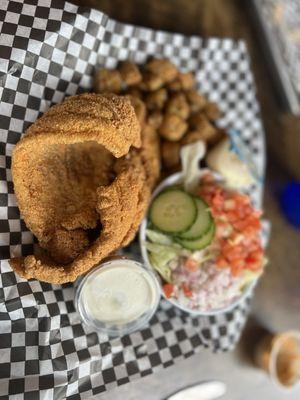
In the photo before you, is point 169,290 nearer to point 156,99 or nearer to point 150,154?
point 150,154

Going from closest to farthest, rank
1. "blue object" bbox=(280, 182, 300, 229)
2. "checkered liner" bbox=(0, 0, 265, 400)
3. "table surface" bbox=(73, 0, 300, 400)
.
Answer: "checkered liner" bbox=(0, 0, 265, 400), "table surface" bbox=(73, 0, 300, 400), "blue object" bbox=(280, 182, 300, 229)

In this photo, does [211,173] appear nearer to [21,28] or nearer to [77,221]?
[77,221]

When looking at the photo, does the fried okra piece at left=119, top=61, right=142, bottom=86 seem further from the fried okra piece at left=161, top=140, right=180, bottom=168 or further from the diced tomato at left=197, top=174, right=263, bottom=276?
the diced tomato at left=197, top=174, right=263, bottom=276

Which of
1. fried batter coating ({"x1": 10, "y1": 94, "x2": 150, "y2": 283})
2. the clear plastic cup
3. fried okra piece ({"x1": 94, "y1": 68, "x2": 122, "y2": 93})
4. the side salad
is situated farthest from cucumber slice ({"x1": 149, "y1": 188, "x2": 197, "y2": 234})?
the clear plastic cup

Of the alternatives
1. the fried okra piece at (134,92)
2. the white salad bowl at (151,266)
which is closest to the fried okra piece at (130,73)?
the fried okra piece at (134,92)

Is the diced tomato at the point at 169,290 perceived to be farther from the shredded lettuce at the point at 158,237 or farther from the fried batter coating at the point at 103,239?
the fried batter coating at the point at 103,239

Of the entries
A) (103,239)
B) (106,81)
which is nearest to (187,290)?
(103,239)
